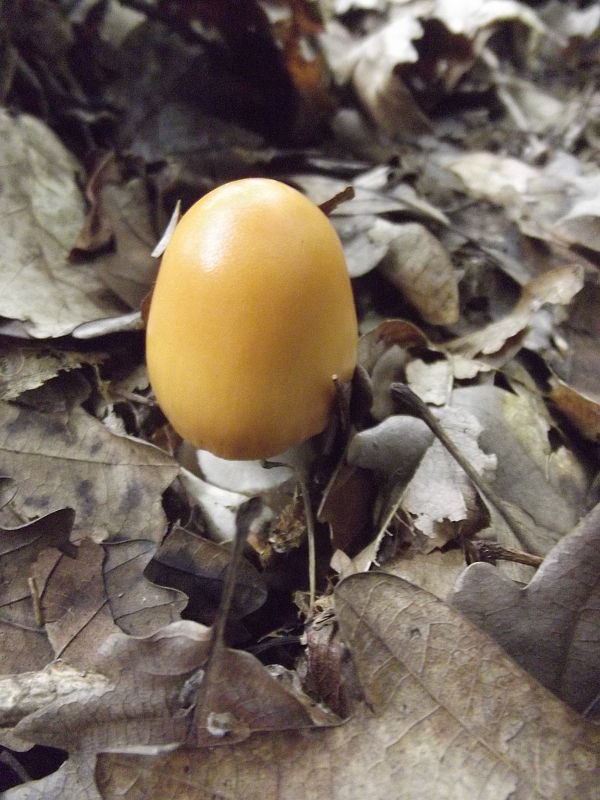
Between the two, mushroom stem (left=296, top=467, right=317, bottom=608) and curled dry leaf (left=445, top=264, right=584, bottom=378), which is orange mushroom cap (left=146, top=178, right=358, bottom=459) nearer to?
mushroom stem (left=296, top=467, right=317, bottom=608)

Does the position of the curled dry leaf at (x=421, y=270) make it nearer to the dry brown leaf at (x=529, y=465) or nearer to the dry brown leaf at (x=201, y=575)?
the dry brown leaf at (x=529, y=465)

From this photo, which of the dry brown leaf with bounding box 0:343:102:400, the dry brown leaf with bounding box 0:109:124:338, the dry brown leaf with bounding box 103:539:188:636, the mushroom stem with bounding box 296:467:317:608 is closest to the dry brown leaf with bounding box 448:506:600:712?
the mushroom stem with bounding box 296:467:317:608

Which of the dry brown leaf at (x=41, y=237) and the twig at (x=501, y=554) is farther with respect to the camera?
the dry brown leaf at (x=41, y=237)

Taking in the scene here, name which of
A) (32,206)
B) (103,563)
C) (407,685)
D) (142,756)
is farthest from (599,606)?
(32,206)

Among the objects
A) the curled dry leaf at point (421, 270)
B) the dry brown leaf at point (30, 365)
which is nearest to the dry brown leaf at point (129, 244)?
the dry brown leaf at point (30, 365)

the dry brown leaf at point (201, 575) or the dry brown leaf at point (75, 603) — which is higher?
the dry brown leaf at point (201, 575)

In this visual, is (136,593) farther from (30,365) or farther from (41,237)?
(41,237)
